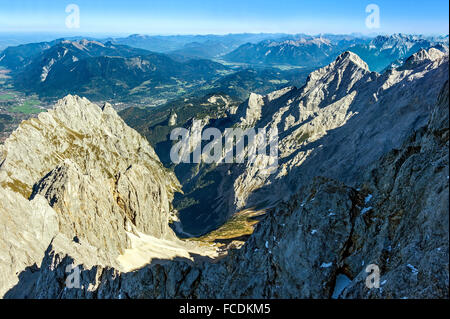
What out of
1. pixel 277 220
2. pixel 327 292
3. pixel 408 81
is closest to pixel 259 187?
pixel 408 81

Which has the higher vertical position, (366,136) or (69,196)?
(366,136)

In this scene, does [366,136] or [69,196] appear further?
[366,136]

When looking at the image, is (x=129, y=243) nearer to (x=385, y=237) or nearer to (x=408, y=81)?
(x=385, y=237)

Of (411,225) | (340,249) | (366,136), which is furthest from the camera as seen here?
(366,136)

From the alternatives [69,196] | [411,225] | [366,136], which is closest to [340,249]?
[411,225]

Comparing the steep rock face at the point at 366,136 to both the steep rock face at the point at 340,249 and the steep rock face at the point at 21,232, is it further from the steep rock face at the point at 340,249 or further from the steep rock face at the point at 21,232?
the steep rock face at the point at 21,232

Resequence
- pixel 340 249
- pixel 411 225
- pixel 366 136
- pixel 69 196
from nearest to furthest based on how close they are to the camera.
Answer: pixel 411 225, pixel 340 249, pixel 69 196, pixel 366 136

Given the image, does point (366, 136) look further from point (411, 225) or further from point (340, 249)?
point (411, 225)
